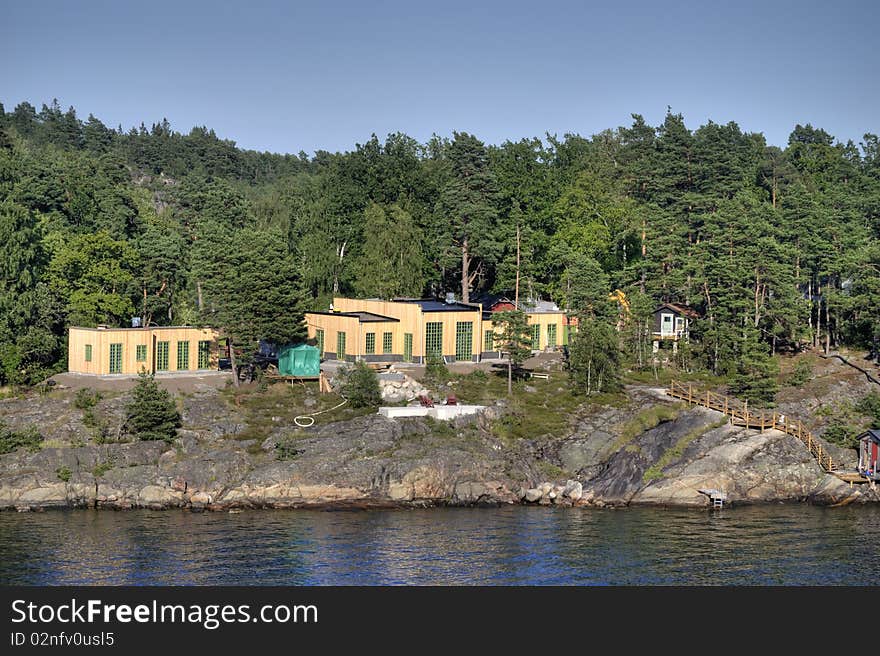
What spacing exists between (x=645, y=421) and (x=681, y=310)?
23.0 meters

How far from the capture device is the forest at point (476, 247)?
73.4 meters

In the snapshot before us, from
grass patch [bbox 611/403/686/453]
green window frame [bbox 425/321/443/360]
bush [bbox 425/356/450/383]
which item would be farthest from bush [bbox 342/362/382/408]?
grass patch [bbox 611/403/686/453]

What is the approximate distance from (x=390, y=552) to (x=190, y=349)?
2681 centimetres

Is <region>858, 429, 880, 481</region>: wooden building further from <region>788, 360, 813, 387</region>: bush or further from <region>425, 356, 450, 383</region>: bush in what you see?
<region>425, 356, 450, 383</region>: bush

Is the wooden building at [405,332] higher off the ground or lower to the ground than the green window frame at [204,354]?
higher

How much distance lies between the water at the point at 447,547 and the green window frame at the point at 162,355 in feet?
51.9

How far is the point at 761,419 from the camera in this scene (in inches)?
2574

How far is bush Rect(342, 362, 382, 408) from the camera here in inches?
2635

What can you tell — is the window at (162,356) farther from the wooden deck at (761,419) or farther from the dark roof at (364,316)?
the wooden deck at (761,419)

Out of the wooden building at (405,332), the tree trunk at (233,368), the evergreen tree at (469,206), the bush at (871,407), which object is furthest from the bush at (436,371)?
the bush at (871,407)

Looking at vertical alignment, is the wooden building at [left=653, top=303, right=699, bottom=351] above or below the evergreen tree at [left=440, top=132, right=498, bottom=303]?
below

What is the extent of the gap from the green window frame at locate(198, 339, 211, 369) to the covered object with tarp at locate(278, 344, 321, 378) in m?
4.63

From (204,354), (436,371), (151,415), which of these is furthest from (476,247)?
(151,415)

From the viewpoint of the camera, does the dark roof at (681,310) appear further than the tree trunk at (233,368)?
Yes
